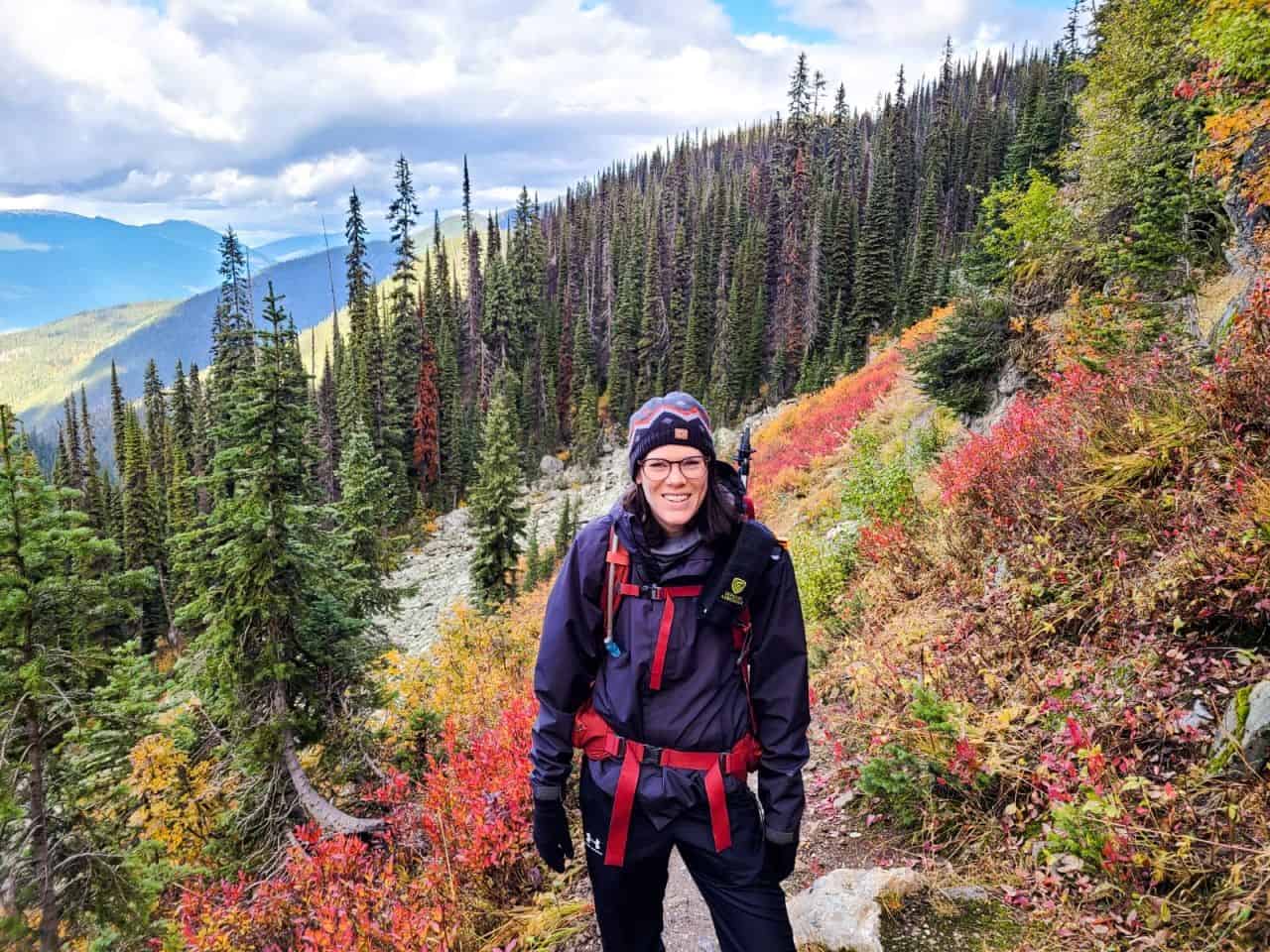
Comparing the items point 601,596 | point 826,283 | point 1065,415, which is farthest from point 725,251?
point 601,596

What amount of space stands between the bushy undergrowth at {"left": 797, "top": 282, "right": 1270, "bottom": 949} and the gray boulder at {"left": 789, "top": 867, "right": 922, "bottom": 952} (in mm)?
582

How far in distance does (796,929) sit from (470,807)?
3222mm

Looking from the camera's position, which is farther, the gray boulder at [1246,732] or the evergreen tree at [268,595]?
the evergreen tree at [268,595]

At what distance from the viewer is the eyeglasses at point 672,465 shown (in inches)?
111

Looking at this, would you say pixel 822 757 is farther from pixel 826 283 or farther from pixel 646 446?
pixel 826 283

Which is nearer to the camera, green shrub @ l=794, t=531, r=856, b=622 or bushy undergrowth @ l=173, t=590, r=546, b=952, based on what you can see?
bushy undergrowth @ l=173, t=590, r=546, b=952

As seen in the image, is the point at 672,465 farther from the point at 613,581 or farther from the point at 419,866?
the point at 419,866

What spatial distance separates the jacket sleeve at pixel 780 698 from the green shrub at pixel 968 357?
10665mm

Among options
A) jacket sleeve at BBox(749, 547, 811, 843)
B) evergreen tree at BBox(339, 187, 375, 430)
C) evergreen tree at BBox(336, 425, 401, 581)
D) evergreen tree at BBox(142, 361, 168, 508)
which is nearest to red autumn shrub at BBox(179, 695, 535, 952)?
jacket sleeve at BBox(749, 547, 811, 843)

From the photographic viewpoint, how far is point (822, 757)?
5.98m

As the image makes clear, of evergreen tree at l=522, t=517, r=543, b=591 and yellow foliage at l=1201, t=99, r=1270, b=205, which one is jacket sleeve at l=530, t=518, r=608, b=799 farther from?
evergreen tree at l=522, t=517, r=543, b=591

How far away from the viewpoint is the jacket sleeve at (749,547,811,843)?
9.08 feet

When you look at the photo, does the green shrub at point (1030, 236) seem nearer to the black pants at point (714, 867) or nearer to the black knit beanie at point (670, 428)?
the black knit beanie at point (670, 428)

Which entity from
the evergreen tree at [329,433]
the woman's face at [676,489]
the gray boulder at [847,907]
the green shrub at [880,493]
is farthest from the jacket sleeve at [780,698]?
the evergreen tree at [329,433]
